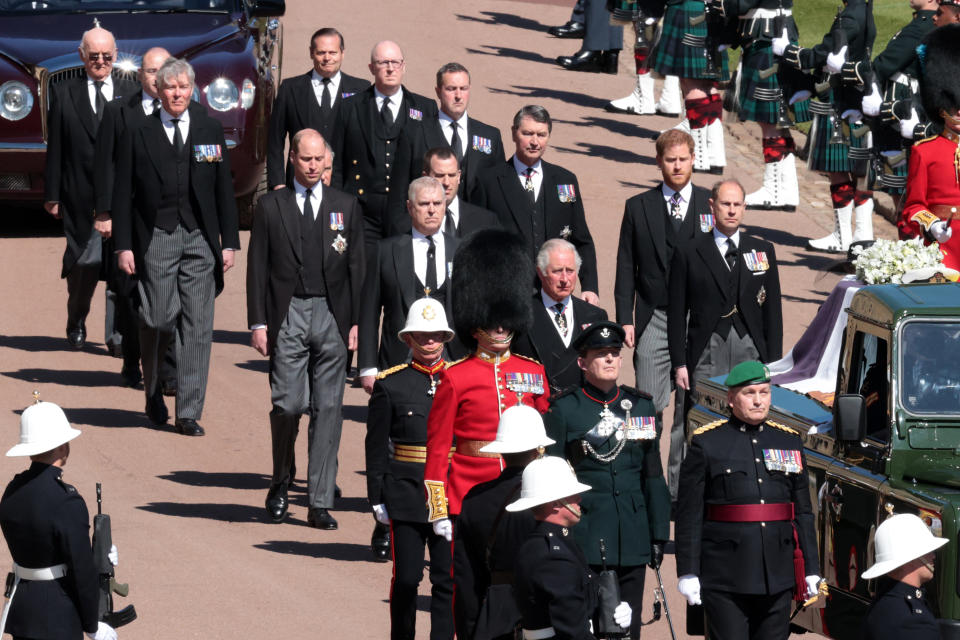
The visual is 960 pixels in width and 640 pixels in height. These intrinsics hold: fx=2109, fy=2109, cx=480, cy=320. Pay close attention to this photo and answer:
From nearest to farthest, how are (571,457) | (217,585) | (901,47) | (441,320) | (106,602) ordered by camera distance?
(106,602) → (571,457) → (441,320) → (217,585) → (901,47)

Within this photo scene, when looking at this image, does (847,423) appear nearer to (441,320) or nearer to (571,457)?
(571,457)

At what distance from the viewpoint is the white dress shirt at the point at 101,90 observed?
15152 mm

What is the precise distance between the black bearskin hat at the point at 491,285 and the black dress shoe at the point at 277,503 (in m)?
2.29

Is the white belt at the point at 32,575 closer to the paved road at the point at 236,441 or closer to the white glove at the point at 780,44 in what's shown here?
the paved road at the point at 236,441

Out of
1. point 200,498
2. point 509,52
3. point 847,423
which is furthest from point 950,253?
point 509,52

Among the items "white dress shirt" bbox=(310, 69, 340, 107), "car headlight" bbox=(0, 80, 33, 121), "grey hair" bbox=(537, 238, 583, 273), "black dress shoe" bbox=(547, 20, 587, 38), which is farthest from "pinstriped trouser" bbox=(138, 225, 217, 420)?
"black dress shoe" bbox=(547, 20, 587, 38)

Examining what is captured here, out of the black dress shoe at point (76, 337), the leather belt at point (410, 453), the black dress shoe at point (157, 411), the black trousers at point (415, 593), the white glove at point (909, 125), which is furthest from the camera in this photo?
the white glove at point (909, 125)

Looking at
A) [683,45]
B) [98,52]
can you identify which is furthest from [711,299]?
[683,45]

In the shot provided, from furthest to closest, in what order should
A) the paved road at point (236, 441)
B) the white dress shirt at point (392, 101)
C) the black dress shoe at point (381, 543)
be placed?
the white dress shirt at point (392, 101)
the black dress shoe at point (381, 543)
the paved road at point (236, 441)

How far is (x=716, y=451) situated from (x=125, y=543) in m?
3.74

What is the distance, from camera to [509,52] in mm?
26078

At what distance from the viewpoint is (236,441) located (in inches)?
534

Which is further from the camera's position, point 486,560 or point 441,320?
point 441,320

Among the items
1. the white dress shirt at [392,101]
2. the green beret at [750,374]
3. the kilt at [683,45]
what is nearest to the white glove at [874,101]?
the kilt at [683,45]
